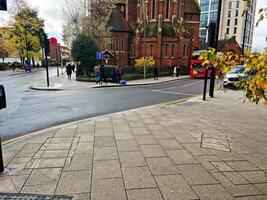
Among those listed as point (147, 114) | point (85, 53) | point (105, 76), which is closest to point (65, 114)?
→ point (147, 114)

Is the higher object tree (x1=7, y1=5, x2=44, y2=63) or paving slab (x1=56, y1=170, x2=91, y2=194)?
tree (x1=7, y1=5, x2=44, y2=63)

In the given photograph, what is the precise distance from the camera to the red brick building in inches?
1478

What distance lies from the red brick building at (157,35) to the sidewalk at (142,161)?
33.1 m

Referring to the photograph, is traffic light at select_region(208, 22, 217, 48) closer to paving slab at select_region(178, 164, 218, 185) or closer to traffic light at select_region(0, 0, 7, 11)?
paving slab at select_region(178, 164, 218, 185)

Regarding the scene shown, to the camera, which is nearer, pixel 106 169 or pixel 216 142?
pixel 106 169

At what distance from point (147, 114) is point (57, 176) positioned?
4693mm

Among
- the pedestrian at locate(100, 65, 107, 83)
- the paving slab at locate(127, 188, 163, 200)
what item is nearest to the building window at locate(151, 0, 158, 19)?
the pedestrian at locate(100, 65, 107, 83)

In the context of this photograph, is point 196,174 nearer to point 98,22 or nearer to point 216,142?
point 216,142

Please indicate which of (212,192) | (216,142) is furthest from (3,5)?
(216,142)

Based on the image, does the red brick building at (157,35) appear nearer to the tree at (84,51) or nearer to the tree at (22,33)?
the tree at (84,51)

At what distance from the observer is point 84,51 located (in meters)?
22.6

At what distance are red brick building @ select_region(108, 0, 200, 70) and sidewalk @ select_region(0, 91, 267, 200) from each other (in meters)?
33.1

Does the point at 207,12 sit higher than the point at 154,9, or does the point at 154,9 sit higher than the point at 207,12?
the point at 207,12

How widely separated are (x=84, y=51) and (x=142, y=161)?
2079cm
